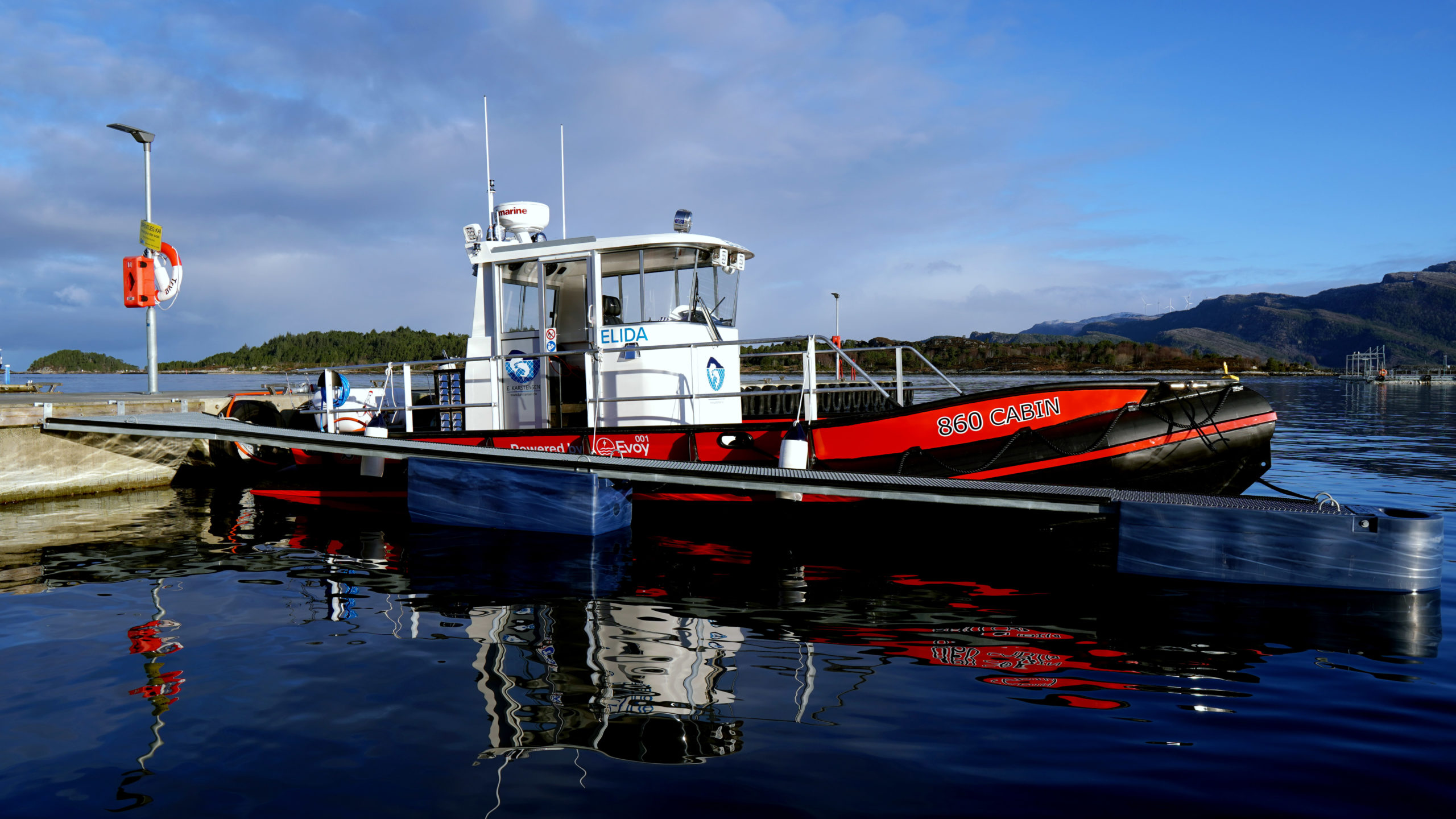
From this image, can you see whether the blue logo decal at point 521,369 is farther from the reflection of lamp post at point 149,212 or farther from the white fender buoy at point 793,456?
the reflection of lamp post at point 149,212

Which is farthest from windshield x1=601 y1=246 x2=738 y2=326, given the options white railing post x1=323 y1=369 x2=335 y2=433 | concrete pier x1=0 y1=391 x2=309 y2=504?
concrete pier x1=0 y1=391 x2=309 y2=504

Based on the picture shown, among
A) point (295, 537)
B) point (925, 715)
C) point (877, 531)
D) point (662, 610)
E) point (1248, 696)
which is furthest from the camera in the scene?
point (295, 537)

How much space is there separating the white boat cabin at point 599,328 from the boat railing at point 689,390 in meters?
0.07

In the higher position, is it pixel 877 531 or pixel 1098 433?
pixel 1098 433

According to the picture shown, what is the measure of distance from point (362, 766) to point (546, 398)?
6707 millimetres

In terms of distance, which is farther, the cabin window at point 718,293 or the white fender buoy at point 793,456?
the cabin window at point 718,293

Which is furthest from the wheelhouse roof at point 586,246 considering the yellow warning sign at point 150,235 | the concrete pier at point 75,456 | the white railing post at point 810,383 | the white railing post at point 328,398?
the yellow warning sign at point 150,235

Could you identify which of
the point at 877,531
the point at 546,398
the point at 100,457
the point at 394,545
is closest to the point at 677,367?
the point at 546,398

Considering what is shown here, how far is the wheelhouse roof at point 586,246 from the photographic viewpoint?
8875mm

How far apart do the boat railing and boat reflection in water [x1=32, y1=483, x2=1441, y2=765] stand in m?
1.43

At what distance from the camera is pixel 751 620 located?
554cm

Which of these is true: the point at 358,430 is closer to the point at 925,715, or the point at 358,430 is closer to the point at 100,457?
the point at 100,457

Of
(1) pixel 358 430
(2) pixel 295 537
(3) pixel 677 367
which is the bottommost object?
(2) pixel 295 537

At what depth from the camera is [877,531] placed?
305 inches
